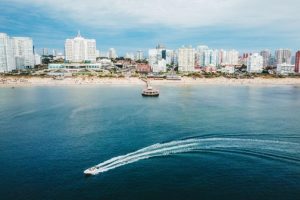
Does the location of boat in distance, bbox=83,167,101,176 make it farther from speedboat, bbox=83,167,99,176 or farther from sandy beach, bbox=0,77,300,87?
sandy beach, bbox=0,77,300,87

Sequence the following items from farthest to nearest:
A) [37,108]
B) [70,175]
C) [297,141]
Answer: [37,108], [297,141], [70,175]

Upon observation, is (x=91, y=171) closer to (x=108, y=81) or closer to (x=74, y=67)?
(x=108, y=81)

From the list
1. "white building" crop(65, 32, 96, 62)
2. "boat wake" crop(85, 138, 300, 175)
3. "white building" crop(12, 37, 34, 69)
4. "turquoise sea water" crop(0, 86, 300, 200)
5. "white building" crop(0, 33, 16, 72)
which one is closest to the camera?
"turquoise sea water" crop(0, 86, 300, 200)

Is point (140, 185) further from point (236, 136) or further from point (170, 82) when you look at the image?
point (170, 82)

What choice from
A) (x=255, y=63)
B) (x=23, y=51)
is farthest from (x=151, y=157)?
(x=23, y=51)

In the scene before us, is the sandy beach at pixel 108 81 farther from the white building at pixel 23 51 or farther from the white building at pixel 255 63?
the white building at pixel 23 51

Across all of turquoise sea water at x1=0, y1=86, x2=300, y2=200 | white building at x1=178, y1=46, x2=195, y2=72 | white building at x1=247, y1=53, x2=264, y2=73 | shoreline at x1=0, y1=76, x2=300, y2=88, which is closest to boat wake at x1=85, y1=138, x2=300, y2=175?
turquoise sea water at x1=0, y1=86, x2=300, y2=200

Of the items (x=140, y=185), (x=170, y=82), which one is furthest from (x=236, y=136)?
(x=170, y=82)
